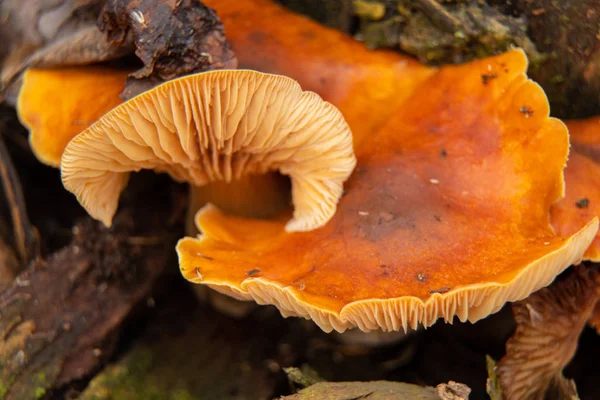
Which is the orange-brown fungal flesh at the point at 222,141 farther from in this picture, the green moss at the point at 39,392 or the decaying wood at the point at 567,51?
the decaying wood at the point at 567,51

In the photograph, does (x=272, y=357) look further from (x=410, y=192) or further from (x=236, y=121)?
(x=236, y=121)

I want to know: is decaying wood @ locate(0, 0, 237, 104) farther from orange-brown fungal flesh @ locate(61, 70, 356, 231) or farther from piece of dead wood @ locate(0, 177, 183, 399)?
piece of dead wood @ locate(0, 177, 183, 399)

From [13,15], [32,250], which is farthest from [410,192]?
[13,15]

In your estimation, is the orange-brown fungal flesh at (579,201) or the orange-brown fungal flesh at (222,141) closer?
the orange-brown fungal flesh at (222,141)

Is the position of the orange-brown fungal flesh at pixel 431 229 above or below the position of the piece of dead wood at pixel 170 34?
below

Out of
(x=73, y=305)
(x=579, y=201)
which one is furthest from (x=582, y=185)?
Result: (x=73, y=305)

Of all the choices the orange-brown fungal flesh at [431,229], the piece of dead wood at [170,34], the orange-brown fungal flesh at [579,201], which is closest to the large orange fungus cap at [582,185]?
the orange-brown fungal flesh at [579,201]

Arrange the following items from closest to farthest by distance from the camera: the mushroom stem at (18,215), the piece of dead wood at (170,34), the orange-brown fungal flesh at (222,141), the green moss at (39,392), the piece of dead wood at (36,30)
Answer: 1. the orange-brown fungal flesh at (222,141)
2. the piece of dead wood at (170,34)
3. the green moss at (39,392)
4. the piece of dead wood at (36,30)
5. the mushroom stem at (18,215)

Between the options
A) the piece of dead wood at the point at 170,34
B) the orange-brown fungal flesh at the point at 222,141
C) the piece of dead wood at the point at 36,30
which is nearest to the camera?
the orange-brown fungal flesh at the point at 222,141
